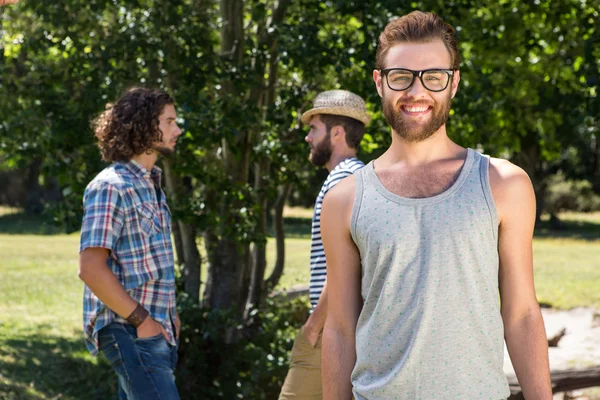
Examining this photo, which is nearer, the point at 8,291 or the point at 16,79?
the point at 16,79

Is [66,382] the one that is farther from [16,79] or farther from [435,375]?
[435,375]

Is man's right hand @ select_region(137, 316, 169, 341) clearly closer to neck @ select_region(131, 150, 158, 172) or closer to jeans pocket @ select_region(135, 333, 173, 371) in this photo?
jeans pocket @ select_region(135, 333, 173, 371)

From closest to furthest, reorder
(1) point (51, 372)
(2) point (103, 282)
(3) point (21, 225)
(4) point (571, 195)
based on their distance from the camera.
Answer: (2) point (103, 282), (1) point (51, 372), (3) point (21, 225), (4) point (571, 195)

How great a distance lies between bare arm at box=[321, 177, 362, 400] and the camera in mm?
2521

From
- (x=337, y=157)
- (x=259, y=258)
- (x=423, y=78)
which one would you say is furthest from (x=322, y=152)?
(x=259, y=258)

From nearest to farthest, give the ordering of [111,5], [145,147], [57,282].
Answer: [145,147]
[111,5]
[57,282]

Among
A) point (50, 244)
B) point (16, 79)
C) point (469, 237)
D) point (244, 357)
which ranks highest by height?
point (16, 79)

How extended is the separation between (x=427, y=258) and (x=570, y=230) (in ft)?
115

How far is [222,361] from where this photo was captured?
6.80 meters

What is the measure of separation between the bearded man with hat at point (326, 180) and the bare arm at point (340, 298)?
119cm

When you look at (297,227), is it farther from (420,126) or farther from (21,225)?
(420,126)

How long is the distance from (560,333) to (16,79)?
21.1ft

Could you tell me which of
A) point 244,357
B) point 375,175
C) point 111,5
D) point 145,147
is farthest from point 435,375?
point 111,5

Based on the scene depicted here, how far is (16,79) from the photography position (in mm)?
7145
